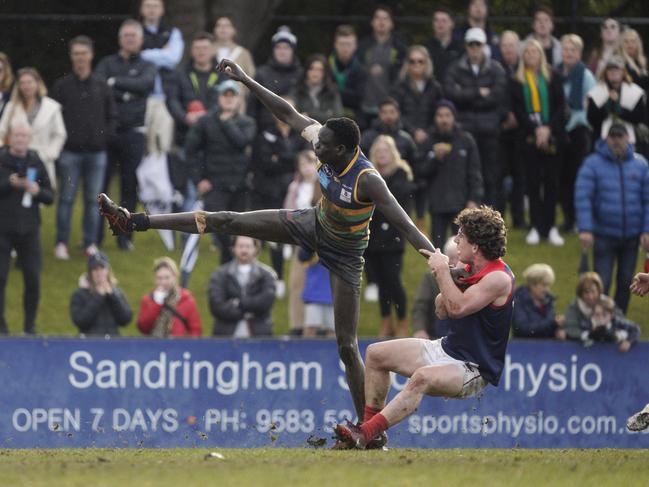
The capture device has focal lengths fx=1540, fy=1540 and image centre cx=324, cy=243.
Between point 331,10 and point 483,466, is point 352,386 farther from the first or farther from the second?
point 331,10

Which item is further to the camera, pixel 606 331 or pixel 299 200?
pixel 299 200

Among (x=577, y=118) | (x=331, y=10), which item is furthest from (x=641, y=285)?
(x=331, y=10)

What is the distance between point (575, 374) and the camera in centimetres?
1484

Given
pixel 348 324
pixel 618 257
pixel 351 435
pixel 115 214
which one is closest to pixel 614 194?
pixel 618 257

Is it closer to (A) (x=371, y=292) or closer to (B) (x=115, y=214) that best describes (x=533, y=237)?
(A) (x=371, y=292)

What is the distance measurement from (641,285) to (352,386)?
7.42 feet

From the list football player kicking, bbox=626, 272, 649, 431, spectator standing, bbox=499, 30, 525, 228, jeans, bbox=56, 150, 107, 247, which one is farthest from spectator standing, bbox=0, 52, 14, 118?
football player kicking, bbox=626, 272, 649, 431

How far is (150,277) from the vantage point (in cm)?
1861

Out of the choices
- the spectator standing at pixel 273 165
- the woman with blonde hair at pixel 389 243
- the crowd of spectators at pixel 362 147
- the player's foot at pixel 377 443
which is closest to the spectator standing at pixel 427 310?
the crowd of spectators at pixel 362 147

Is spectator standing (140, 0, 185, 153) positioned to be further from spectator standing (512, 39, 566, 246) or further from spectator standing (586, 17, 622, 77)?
spectator standing (586, 17, 622, 77)

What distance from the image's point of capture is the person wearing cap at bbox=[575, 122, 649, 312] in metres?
16.3

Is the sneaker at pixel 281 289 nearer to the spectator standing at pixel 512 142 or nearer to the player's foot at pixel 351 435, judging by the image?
the spectator standing at pixel 512 142

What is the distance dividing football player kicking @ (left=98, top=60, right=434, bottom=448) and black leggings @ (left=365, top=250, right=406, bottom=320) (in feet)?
15.1

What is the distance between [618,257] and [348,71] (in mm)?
4045
